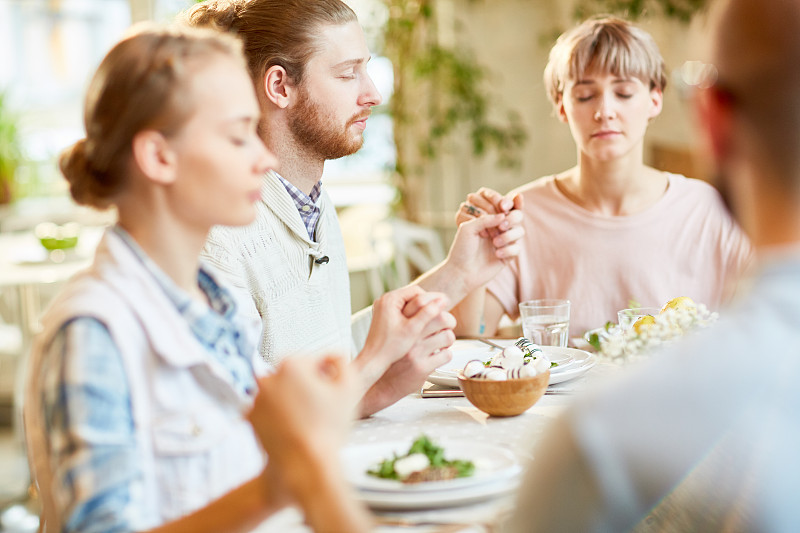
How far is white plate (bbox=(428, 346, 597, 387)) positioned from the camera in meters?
1.52

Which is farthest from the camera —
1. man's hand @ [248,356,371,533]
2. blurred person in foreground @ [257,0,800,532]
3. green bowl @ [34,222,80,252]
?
green bowl @ [34,222,80,252]

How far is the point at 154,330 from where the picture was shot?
960 mm

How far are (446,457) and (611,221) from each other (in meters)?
1.31

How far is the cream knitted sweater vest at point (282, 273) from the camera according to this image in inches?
68.3

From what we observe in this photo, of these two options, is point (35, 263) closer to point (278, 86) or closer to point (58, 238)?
point (58, 238)

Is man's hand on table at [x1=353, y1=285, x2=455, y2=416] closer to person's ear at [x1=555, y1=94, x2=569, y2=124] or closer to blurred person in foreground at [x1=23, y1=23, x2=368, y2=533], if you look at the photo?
blurred person in foreground at [x1=23, y1=23, x2=368, y2=533]

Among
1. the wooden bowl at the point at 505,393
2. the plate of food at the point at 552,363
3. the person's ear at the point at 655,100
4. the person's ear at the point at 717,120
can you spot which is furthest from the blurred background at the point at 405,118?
the person's ear at the point at 717,120

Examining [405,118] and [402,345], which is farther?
[405,118]

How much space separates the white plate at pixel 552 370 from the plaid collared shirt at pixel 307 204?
443mm

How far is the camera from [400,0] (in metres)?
4.79

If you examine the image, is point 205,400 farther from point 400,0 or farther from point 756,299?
point 400,0

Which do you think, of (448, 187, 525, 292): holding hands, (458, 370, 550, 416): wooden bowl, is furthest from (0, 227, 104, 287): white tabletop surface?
(458, 370, 550, 416): wooden bowl

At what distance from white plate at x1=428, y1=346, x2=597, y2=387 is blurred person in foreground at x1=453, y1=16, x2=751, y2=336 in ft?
1.42

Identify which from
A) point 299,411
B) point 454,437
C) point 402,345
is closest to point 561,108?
point 402,345
